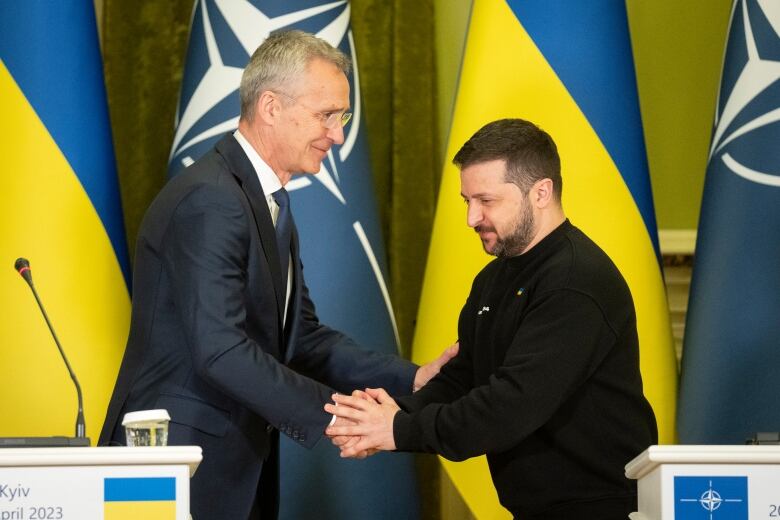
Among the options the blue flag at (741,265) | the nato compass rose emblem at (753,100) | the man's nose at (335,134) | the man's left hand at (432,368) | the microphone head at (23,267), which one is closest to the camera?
the microphone head at (23,267)

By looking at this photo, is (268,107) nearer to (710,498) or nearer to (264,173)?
(264,173)

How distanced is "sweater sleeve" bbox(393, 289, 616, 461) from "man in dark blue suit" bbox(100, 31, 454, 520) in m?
0.35

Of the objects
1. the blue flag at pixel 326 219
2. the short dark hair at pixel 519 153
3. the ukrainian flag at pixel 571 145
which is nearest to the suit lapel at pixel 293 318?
the short dark hair at pixel 519 153

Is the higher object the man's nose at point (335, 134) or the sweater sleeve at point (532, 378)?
the man's nose at point (335, 134)

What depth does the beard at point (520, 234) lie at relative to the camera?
295 centimetres

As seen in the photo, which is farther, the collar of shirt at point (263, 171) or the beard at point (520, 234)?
the collar of shirt at point (263, 171)

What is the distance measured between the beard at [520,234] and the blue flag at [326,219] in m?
1.15

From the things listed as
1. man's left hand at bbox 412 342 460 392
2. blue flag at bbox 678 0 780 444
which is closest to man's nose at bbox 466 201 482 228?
man's left hand at bbox 412 342 460 392

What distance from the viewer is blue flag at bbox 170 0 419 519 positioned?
391 cm

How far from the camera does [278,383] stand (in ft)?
9.16

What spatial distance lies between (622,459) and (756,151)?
60.1 inches

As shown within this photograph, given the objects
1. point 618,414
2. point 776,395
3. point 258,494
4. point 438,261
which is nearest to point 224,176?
point 258,494

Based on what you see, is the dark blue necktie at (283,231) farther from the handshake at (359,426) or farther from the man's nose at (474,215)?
the man's nose at (474,215)

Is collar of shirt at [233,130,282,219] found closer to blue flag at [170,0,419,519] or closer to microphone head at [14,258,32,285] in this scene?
microphone head at [14,258,32,285]
